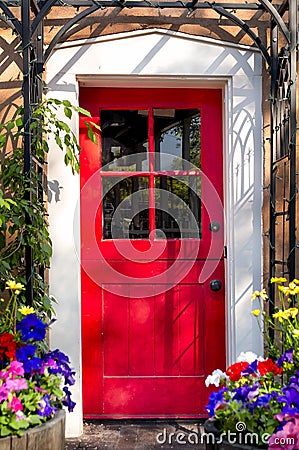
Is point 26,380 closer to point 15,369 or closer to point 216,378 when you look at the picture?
point 15,369

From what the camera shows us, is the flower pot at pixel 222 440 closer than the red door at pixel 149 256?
Yes

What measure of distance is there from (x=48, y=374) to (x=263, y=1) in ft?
6.44

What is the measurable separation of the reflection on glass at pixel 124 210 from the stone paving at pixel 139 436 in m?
1.07

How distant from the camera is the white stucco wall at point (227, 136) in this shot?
366cm

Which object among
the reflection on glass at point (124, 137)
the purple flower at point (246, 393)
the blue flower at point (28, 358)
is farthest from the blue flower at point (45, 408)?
the reflection on glass at point (124, 137)

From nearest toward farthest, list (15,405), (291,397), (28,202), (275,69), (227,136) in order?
(291,397)
(15,405)
(28,202)
(275,69)
(227,136)

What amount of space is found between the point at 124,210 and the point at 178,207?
12.3 inches

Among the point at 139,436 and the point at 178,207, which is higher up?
the point at 178,207

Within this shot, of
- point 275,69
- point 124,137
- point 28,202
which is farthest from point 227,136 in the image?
point 28,202

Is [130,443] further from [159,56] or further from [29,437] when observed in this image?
[159,56]

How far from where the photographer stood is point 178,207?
3.83 meters

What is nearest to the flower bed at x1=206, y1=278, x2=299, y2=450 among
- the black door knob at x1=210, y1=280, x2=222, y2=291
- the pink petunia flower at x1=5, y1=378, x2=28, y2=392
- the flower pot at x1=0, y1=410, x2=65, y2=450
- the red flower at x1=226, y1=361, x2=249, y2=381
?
the red flower at x1=226, y1=361, x2=249, y2=381

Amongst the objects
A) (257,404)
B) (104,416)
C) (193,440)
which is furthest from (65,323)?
(257,404)

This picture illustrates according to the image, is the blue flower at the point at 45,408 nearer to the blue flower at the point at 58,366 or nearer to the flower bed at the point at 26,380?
the flower bed at the point at 26,380
